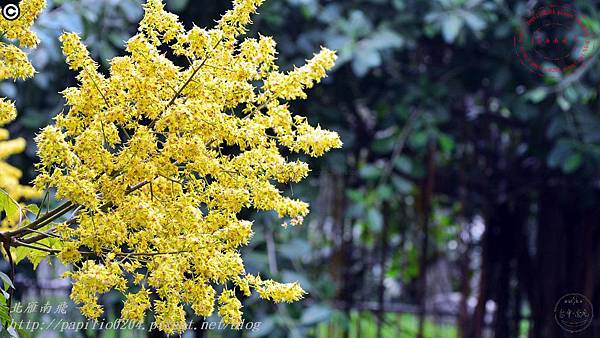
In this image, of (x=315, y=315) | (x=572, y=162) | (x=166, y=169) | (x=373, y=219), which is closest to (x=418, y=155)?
(x=373, y=219)

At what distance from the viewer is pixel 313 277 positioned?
250 cm

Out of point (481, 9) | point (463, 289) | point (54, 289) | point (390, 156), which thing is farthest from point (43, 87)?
point (463, 289)

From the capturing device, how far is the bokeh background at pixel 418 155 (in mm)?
1982

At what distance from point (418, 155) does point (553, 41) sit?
1.53 feet

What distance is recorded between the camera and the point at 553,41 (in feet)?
7.15

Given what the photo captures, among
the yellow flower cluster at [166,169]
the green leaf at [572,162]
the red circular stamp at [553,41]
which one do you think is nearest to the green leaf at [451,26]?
the red circular stamp at [553,41]

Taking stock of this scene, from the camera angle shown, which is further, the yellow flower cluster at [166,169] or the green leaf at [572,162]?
the green leaf at [572,162]

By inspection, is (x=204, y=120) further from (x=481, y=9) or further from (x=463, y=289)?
(x=463, y=289)

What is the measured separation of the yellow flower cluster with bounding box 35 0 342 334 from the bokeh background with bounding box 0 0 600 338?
3.57ft

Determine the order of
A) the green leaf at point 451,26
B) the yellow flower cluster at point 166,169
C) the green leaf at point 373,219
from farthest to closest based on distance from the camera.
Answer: the green leaf at point 373,219
the green leaf at point 451,26
the yellow flower cluster at point 166,169

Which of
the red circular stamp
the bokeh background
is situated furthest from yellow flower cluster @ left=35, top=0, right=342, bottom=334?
the red circular stamp

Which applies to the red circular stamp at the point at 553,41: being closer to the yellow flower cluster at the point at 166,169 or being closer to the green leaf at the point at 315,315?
the green leaf at the point at 315,315

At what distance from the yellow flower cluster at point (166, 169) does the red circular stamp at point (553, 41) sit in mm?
1493

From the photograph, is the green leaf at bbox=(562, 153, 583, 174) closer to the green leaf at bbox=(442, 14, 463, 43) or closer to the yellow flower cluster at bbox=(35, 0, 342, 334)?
the green leaf at bbox=(442, 14, 463, 43)
